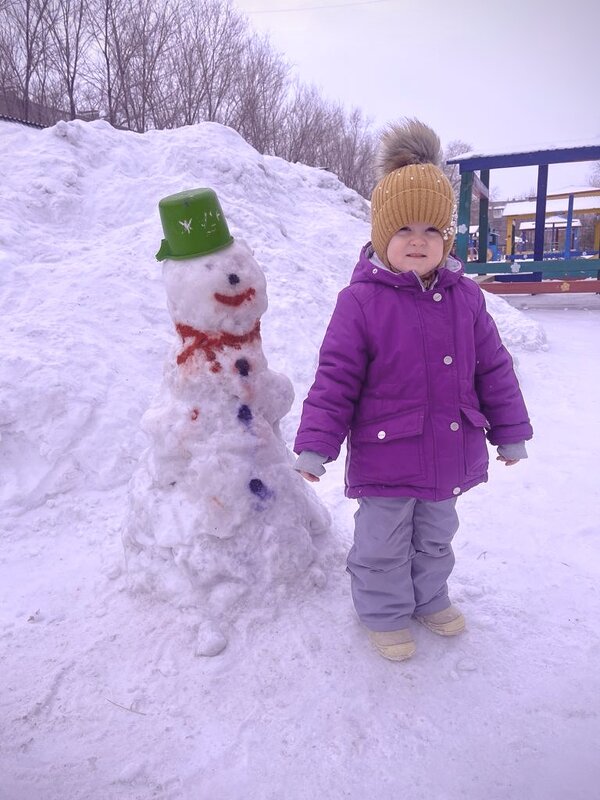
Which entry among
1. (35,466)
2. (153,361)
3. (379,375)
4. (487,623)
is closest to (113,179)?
(153,361)

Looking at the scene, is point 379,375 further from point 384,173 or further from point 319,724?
point 319,724

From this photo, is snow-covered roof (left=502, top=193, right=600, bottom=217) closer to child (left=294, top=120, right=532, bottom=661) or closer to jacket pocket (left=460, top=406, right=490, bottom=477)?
child (left=294, top=120, right=532, bottom=661)

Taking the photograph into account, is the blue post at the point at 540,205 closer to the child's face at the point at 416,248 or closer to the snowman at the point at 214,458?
the child's face at the point at 416,248

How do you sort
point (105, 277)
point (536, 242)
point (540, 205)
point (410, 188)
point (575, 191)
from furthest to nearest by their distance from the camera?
point (575, 191) < point (536, 242) < point (540, 205) < point (105, 277) < point (410, 188)

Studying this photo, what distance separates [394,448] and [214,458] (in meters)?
0.61

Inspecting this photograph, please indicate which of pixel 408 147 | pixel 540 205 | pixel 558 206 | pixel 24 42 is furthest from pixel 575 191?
pixel 408 147

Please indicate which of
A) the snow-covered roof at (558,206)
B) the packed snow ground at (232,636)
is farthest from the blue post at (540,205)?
the snow-covered roof at (558,206)

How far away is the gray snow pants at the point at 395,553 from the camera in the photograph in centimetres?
193

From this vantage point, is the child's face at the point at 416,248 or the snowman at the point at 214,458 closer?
the child's face at the point at 416,248

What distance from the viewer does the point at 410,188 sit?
1830 millimetres

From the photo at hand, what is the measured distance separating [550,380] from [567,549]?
293 cm

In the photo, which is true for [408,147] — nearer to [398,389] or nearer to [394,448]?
[398,389]

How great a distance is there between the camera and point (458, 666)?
1.96 m

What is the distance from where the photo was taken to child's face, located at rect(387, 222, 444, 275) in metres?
1.87
